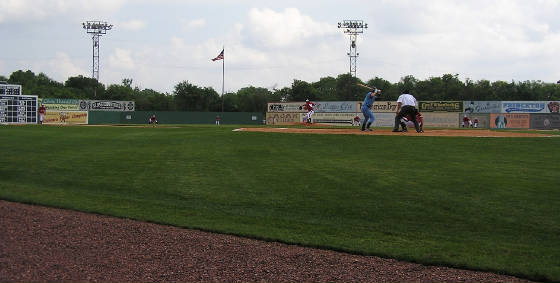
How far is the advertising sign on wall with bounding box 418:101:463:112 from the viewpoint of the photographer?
5369cm

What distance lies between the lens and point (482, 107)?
175 ft

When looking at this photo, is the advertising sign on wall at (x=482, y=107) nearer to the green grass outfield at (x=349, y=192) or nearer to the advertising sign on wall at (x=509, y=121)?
the advertising sign on wall at (x=509, y=121)

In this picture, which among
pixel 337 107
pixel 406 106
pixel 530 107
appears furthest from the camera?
pixel 337 107

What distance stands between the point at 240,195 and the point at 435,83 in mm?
78614

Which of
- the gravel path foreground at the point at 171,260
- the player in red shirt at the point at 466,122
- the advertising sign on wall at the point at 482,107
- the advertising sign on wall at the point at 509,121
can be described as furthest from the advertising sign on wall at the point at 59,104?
the gravel path foreground at the point at 171,260

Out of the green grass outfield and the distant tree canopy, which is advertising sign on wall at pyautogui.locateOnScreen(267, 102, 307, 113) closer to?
the distant tree canopy

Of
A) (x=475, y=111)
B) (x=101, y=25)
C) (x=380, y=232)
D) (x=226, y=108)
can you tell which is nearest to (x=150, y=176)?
(x=380, y=232)

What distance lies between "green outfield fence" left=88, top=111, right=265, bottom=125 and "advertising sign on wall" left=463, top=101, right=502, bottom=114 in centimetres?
2464

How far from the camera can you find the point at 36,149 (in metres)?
15.5

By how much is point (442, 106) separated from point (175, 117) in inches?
1244

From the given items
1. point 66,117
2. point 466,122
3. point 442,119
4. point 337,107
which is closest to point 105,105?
point 66,117

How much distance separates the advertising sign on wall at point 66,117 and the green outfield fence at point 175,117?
52.4 inches

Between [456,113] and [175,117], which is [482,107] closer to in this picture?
[456,113]

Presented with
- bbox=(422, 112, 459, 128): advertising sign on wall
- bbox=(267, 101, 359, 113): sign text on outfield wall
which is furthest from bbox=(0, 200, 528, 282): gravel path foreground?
bbox=(267, 101, 359, 113): sign text on outfield wall
